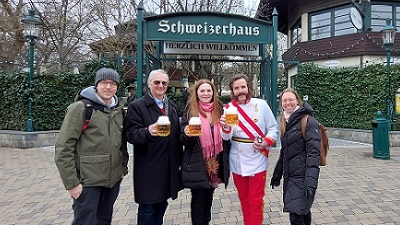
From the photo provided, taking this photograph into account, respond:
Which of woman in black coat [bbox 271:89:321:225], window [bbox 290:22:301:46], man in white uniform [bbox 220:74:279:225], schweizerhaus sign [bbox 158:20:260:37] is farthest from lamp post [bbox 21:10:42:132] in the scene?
window [bbox 290:22:301:46]

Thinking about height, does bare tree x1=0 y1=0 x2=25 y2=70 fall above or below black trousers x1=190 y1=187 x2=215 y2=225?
above

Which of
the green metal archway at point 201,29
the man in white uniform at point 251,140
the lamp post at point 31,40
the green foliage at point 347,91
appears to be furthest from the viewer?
the green foliage at point 347,91

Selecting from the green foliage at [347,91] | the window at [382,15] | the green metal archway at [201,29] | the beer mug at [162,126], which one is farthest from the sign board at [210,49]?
the window at [382,15]

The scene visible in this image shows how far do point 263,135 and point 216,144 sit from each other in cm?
49

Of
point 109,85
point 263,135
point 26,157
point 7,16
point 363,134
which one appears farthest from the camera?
point 7,16

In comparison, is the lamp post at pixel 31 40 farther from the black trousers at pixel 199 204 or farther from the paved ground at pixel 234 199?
the black trousers at pixel 199 204

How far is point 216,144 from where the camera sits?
2.84 m

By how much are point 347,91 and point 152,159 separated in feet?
30.9

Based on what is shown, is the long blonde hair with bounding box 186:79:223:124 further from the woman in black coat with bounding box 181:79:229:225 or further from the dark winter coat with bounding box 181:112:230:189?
the dark winter coat with bounding box 181:112:230:189

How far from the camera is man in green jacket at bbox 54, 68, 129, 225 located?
7.38 feet

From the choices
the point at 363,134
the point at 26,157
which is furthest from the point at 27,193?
the point at 363,134

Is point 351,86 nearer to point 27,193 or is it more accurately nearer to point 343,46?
point 343,46

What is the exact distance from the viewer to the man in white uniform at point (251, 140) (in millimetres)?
2895

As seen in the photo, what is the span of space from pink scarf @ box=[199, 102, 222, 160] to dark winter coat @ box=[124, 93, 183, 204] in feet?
0.87
